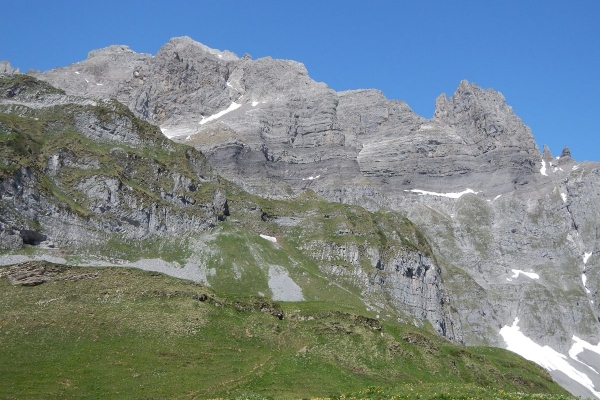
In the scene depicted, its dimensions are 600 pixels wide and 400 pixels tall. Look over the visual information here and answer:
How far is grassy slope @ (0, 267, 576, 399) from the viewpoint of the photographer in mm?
53594

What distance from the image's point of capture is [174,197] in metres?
170

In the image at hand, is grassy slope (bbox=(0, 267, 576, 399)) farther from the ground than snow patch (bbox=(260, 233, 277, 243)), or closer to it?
closer to it

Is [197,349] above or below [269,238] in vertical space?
below

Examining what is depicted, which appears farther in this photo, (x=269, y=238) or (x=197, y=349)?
(x=269, y=238)

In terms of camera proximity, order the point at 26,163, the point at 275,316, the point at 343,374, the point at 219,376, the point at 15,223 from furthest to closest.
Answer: the point at 26,163 → the point at 15,223 → the point at 275,316 → the point at 343,374 → the point at 219,376

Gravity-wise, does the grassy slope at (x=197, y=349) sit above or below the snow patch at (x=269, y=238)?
below

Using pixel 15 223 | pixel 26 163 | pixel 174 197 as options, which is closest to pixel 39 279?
pixel 15 223

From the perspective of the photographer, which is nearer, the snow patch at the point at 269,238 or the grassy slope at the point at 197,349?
the grassy slope at the point at 197,349

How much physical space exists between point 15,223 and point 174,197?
2010 inches

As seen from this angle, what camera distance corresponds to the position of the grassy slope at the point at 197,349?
53.6 m

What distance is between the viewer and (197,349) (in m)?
62.7

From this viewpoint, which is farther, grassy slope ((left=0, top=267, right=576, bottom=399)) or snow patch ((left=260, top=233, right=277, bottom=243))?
snow patch ((left=260, top=233, right=277, bottom=243))

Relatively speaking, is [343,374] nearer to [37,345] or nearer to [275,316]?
[275,316]

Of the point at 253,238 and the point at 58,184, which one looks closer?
the point at 58,184
